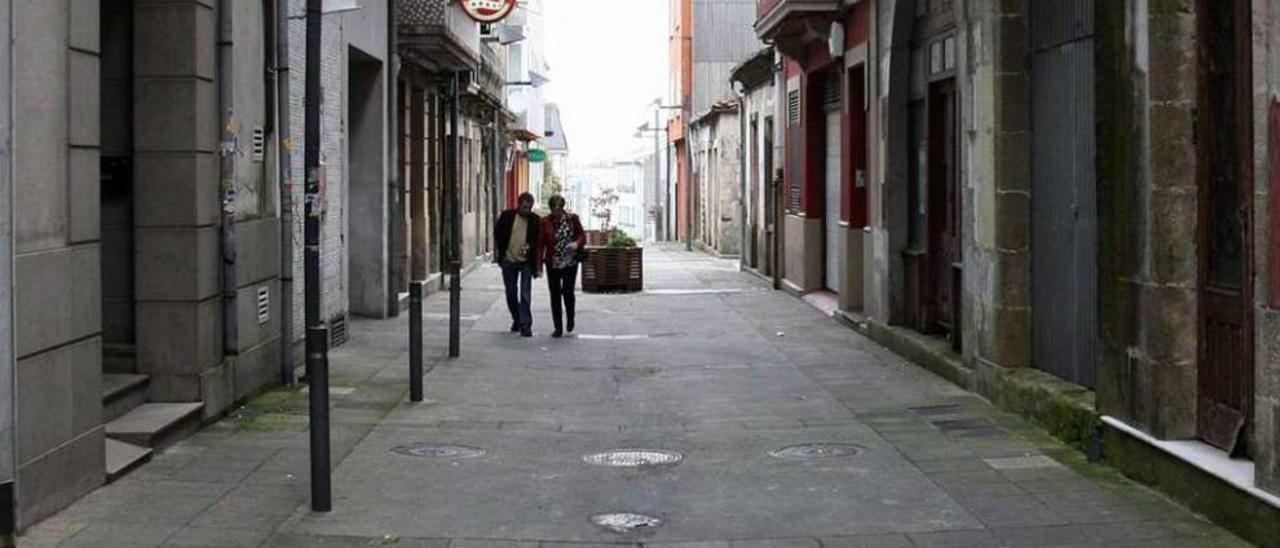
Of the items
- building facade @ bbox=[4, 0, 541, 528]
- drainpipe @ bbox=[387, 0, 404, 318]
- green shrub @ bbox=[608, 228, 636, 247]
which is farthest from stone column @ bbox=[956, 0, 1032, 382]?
green shrub @ bbox=[608, 228, 636, 247]

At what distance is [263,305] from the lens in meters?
12.3

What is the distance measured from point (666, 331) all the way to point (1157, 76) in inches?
432

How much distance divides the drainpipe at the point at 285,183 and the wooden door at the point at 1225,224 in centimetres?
720

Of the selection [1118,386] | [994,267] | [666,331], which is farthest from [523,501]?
[666,331]

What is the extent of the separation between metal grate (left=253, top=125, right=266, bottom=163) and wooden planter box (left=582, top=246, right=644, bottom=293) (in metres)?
13.9

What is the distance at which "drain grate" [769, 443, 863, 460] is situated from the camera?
983 centimetres

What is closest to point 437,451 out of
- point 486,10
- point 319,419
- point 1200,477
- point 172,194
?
point 319,419

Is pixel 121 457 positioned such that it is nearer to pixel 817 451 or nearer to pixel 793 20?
pixel 817 451

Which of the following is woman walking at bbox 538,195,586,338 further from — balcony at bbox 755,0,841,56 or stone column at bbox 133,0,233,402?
stone column at bbox 133,0,233,402

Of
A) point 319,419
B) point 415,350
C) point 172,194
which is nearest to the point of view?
point 319,419

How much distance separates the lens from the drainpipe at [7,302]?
22.9 ft

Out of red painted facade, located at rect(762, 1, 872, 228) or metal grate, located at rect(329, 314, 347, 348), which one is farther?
red painted facade, located at rect(762, 1, 872, 228)

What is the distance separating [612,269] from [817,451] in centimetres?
1627

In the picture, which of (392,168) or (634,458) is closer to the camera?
(634,458)
